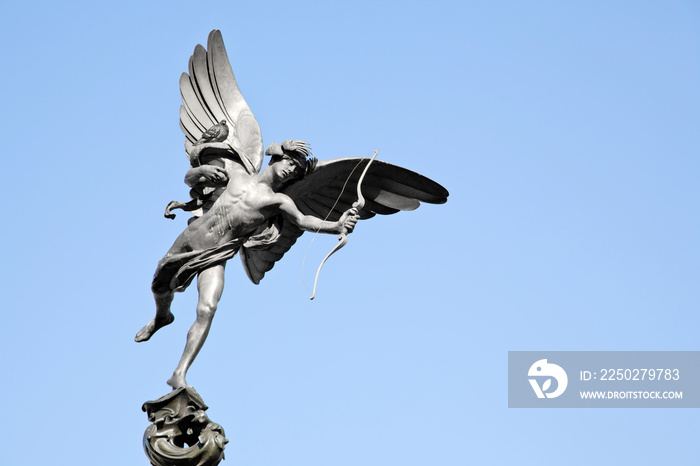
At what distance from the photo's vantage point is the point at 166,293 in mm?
13812

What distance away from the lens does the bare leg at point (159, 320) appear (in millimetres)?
13914

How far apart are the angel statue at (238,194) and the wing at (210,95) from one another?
0.5 inches

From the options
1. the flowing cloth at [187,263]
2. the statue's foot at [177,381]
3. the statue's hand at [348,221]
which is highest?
the statue's hand at [348,221]

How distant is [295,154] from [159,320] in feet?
8.59

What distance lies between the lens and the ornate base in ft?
40.7

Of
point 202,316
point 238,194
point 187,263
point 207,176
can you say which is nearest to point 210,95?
point 207,176

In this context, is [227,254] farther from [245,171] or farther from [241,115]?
[241,115]

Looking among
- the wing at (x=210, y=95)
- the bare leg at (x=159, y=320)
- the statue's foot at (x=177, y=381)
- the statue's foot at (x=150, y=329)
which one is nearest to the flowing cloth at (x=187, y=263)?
the bare leg at (x=159, y=320)

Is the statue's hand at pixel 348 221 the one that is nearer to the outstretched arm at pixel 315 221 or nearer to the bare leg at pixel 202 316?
the outstretched arm at pixel 315 221

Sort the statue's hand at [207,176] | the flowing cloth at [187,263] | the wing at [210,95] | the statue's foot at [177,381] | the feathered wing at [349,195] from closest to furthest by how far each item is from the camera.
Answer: the statue's foot at [177,381] → the flowing cloth at [187,263] → the statue's hand at [207,176] → the feathered wing at [349,195] → the wing at [210,95]

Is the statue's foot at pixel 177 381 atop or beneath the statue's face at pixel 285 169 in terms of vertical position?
beneath

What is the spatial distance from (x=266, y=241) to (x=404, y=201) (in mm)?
1899

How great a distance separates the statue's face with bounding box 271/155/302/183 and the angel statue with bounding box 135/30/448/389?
0.04 feet

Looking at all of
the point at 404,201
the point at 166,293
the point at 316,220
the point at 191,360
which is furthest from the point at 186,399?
the point at 404,201
